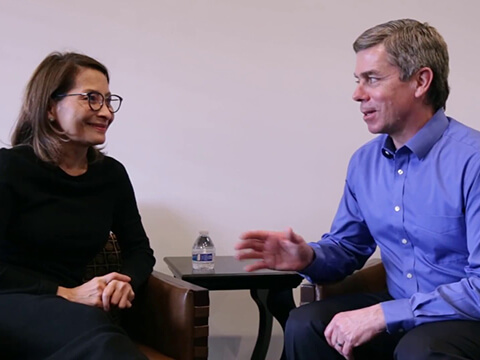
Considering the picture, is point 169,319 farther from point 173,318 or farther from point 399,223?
point 399,223

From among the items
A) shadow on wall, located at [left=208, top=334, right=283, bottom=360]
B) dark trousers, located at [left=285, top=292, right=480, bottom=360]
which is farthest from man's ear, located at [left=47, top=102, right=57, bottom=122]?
shadow on wall, located at [left=208, top=334, right=283, bottom=360]

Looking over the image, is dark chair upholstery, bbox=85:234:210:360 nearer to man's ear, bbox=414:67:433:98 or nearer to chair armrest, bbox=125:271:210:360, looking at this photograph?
chair armrest, bbox=125:271:210:360

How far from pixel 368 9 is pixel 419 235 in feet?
4.87

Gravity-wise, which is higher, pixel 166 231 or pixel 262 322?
pixel 166 231

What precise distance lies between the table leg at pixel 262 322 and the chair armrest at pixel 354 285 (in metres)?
0.49

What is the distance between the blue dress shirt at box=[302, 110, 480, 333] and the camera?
139cm

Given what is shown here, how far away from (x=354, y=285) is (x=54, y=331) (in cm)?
83

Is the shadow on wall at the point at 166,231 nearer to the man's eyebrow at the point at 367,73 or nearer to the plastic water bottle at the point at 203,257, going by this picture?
the plastic water bottle at the point at 203,257

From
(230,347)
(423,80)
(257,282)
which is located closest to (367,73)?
(423,80)

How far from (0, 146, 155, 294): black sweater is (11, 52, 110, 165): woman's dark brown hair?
1.7 inches

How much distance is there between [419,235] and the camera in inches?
60.7

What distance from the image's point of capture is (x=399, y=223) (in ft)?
5.19

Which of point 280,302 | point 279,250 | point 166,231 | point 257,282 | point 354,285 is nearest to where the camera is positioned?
point 279,250

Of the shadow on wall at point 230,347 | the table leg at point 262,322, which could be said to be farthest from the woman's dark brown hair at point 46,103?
the shadow on wall at point 230,347
